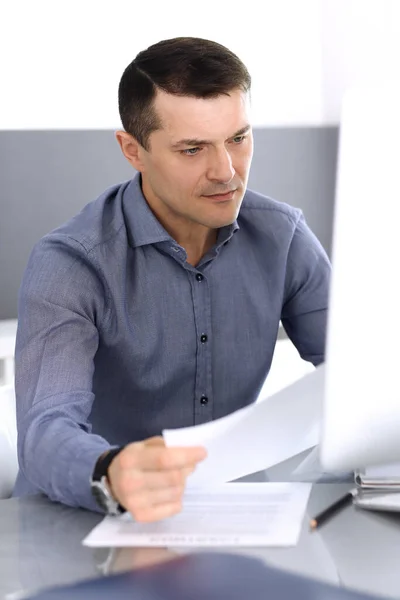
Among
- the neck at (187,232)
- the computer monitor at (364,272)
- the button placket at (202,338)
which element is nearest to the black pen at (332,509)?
the computer monitor at (364,272)

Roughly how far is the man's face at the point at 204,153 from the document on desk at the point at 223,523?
647 mm

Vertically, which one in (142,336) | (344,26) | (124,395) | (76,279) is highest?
(344,26)

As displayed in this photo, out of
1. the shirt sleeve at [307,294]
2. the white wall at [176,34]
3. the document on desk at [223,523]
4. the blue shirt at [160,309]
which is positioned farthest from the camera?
the white wall at [176,34]

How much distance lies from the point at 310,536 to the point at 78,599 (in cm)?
28

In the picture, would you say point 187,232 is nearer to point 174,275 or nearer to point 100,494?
point 174,275

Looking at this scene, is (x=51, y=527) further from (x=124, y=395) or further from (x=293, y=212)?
(x=293, y=212)

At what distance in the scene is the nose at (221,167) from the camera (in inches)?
66.6

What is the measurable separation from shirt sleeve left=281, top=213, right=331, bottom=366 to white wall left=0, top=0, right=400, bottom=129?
5.03 feet

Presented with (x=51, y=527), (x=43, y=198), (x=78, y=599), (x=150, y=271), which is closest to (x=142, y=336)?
(x=150, y=271)

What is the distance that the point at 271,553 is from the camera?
1.01m

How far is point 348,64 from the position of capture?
3900mm

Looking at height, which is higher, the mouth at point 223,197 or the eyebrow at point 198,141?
the eyebrow at point 198,141

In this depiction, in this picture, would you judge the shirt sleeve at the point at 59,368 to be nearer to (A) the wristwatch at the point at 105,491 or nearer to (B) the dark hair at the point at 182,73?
(A) the wristwatch at the point at 105,491

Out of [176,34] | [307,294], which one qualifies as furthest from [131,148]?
[176,34]
